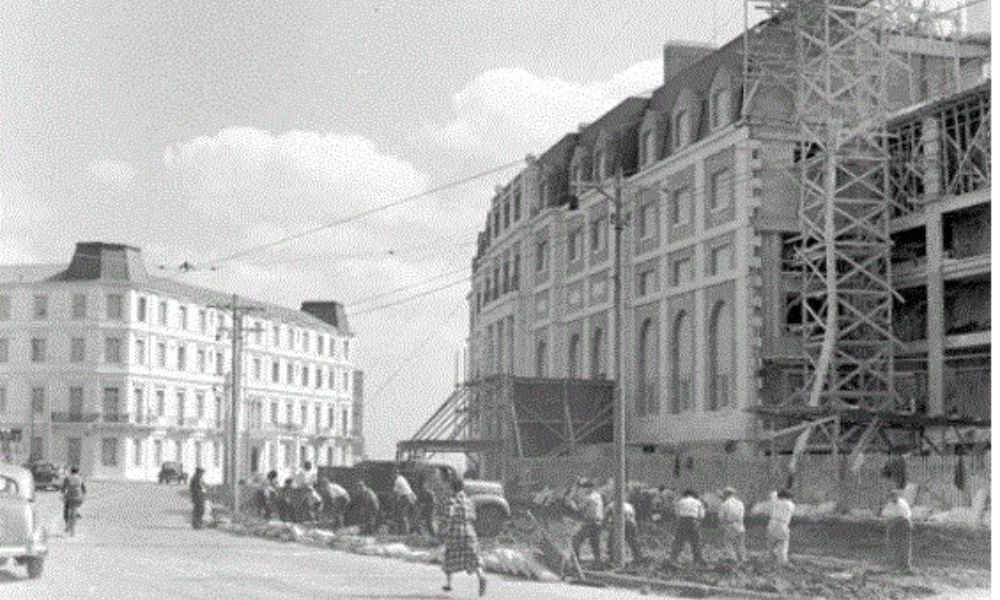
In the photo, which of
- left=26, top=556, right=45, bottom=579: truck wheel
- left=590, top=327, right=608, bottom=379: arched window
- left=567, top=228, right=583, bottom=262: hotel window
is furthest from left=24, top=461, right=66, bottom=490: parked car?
left=26, top=556, right=45, bottom=579: truck wheel

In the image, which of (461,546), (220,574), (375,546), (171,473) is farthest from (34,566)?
(171,473)

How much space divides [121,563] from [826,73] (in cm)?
2502

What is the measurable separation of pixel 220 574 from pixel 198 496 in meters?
12.7

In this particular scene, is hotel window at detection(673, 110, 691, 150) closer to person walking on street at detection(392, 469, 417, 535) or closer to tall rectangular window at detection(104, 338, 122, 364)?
person walking on street at detection(392, 469, 417, 535)

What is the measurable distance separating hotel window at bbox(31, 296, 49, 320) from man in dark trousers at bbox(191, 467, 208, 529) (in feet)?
41.9

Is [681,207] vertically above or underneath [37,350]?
above

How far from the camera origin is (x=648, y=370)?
51812mm

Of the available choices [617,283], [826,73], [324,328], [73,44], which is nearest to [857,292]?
[826,73]

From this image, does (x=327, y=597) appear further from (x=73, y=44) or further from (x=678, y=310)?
(x=678, y=310)

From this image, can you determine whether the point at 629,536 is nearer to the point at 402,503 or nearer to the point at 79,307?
the point at 402,503

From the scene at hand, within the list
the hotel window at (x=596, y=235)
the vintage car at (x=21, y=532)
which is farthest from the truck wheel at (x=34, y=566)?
the hotel window at (x=596, y=235)

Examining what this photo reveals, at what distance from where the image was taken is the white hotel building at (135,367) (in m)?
24.8

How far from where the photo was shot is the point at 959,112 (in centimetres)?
3953

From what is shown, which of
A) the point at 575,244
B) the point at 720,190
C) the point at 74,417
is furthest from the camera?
the point at 575,244
